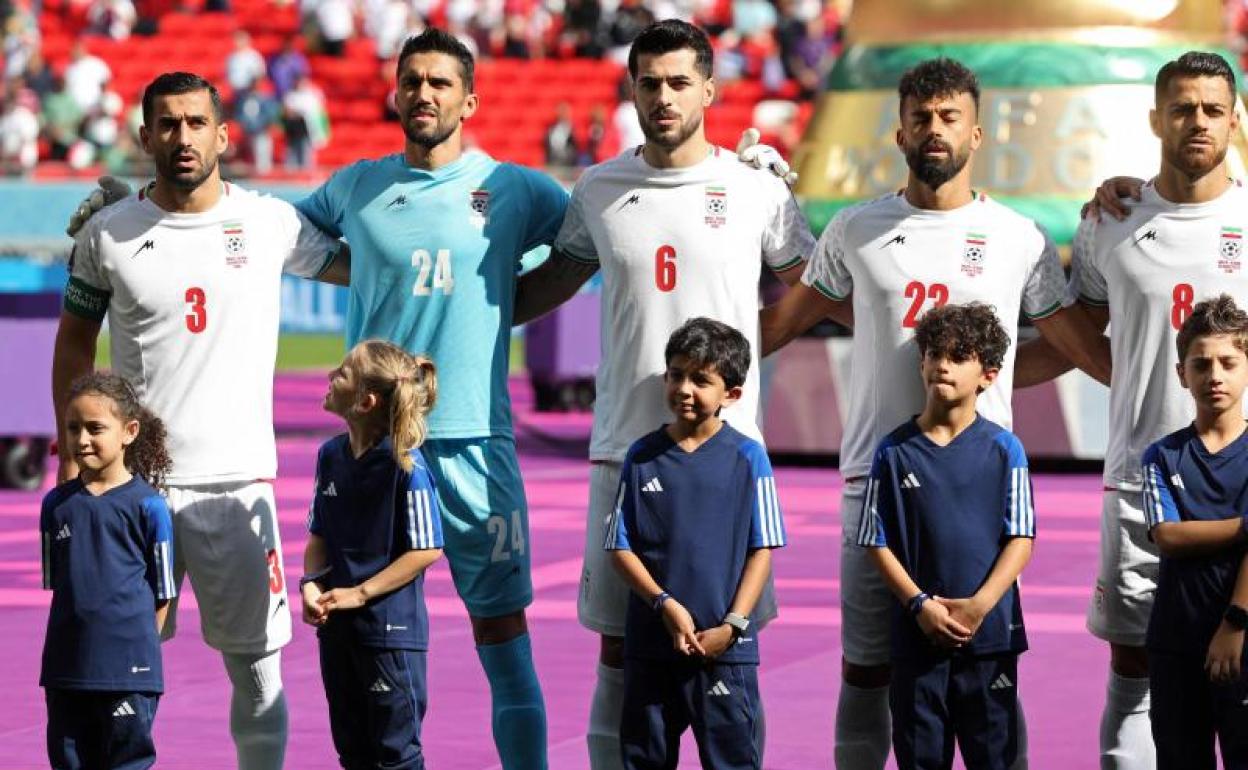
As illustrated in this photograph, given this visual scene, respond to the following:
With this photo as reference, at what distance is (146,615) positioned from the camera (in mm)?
6555

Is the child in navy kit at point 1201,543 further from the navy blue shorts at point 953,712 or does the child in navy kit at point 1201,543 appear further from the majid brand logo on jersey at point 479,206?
the majid brand logo on jersey at point 479,206

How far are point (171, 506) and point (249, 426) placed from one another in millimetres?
316

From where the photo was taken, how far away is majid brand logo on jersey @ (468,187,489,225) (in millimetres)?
7168

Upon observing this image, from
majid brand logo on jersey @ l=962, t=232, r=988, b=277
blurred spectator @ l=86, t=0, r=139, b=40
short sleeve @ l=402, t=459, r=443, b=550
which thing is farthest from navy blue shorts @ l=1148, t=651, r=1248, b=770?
blurred spectator @ l=86, t=0, r=139, b=40

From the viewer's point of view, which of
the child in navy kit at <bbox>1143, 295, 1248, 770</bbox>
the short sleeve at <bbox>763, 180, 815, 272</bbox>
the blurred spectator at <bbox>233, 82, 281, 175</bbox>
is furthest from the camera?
the blurred spectator at <bbox>233, 82, 281, 175</bbox>

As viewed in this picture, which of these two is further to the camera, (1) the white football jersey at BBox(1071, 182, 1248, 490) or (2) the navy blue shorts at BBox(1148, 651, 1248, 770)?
(1) the white football jersey at BBox(1071, 182, 1248, 490)

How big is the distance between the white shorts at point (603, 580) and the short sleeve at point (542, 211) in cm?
77

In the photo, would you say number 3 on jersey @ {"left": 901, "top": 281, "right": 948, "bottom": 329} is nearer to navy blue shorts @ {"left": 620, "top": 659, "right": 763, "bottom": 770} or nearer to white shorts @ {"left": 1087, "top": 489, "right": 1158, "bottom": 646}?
white shorts @ {"left": 1087, "top": 489, "right": 1158, "bottom": 646}

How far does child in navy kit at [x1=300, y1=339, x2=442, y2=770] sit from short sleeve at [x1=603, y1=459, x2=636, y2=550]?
0.49 meters

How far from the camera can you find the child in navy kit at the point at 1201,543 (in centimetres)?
632

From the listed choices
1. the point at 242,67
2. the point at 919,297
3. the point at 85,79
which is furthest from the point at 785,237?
the point at 85,79

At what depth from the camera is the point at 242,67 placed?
32.6 m

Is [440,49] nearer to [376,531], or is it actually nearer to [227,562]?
[376,531]

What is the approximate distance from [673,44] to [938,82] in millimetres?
761
